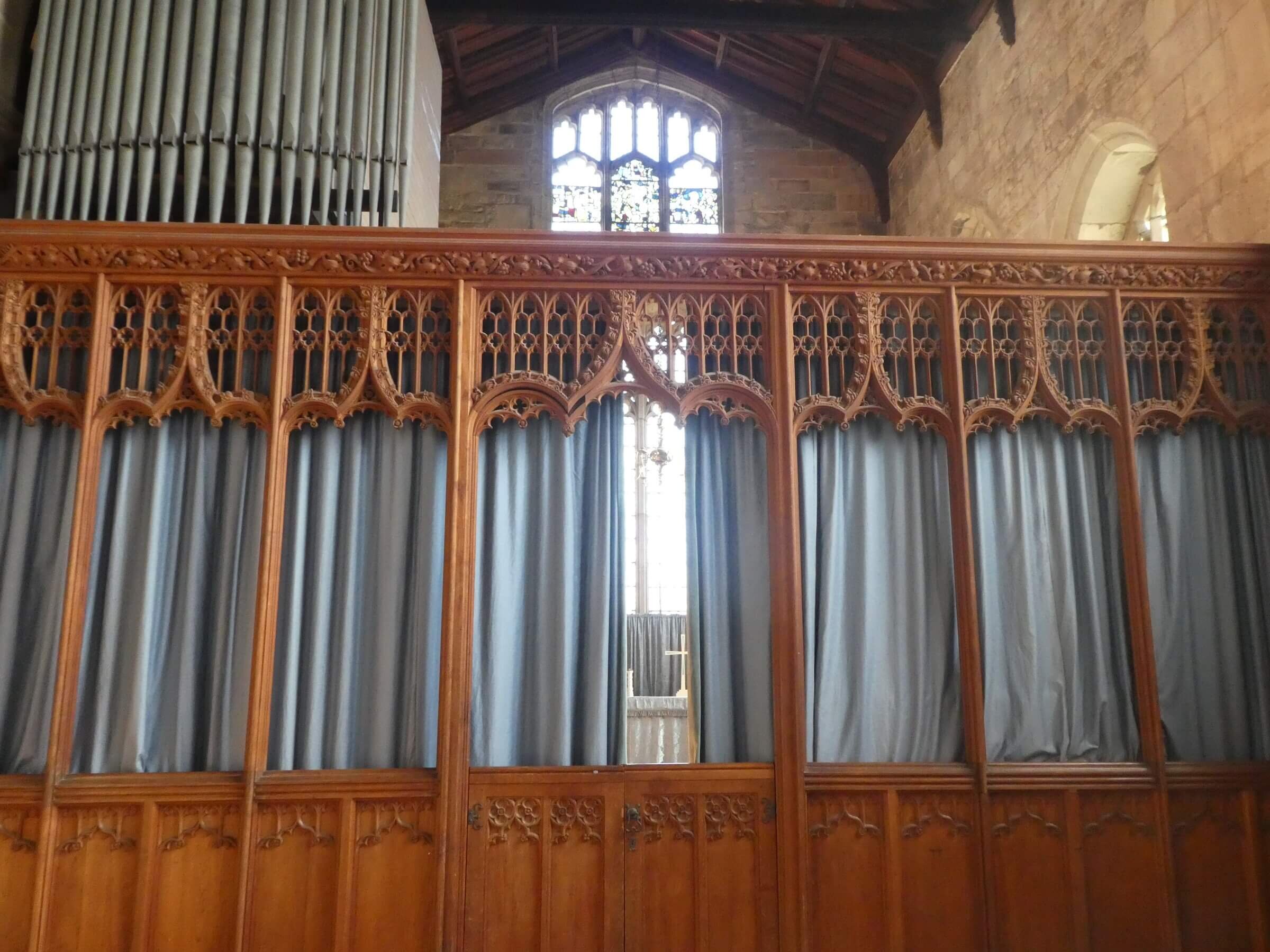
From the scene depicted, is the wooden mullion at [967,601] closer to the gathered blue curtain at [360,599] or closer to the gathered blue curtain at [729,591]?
the gathered blue curtain at [729,591]

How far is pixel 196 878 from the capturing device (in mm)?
4250

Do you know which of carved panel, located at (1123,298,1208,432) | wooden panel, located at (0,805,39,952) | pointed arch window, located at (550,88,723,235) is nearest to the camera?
wooden panel, located at (0,805,39,952)

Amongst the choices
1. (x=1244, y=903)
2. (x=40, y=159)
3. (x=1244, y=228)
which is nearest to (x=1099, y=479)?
(x=1244, y=228)

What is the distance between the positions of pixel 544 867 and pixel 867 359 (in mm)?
2616

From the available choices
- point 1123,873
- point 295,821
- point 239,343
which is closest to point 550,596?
point 295,821

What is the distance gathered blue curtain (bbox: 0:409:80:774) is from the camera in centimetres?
444

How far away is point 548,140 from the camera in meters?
12.6

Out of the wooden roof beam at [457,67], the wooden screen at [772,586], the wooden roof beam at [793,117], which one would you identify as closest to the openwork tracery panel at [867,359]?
the wooden screen at [772,586]

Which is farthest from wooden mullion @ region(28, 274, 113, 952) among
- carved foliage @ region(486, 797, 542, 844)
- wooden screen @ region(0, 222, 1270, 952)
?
carved foliage @ region(486, 797, 542, 844)

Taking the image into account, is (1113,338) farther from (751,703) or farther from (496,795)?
(496,795)

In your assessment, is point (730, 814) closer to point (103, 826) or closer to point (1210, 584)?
point (1210, 584)

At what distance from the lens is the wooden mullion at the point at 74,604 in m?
4.20

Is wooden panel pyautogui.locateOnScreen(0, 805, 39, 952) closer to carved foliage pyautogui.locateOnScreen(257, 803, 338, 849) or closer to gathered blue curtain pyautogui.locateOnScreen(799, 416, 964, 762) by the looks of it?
carved foliage pyautogui.locateOnScreen(257, 803, 338, 849)

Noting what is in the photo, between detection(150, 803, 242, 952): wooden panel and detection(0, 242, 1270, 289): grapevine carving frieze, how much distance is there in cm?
234
